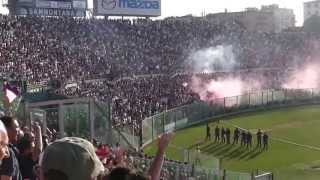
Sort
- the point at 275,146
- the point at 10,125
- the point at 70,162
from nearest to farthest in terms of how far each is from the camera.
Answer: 1. the point at 70,162
2. the point at 10,125
3. the point at 275,146

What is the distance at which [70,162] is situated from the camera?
323cm

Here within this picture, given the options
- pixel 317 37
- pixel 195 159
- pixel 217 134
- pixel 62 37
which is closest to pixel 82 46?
pixel 62 37

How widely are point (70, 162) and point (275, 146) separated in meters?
30.6

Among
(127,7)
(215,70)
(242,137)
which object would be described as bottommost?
(242,137)

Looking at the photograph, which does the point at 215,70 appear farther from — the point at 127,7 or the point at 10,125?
the point at 10,125

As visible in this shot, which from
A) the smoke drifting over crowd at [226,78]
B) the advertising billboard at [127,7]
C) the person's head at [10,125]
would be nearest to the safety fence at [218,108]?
the smoke drifting over crowd at [226,78]

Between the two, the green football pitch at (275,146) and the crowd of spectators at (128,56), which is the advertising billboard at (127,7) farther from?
the green football pitch at (275,146)

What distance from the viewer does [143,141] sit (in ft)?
105

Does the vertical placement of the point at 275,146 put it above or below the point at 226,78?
below

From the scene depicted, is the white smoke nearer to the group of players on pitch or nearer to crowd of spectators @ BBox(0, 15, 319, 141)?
crowd of spectators @ BBox(0, 15, 319, 141)

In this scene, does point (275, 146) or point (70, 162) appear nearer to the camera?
point (70, 162)

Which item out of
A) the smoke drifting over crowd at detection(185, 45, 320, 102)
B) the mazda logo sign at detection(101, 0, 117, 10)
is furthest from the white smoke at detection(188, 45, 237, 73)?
the mazda logo sign at detection(101, 0, 117, 10)

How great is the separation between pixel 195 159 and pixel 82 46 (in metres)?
30.7

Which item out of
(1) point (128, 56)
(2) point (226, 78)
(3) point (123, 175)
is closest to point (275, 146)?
(1) point (128, 56)
